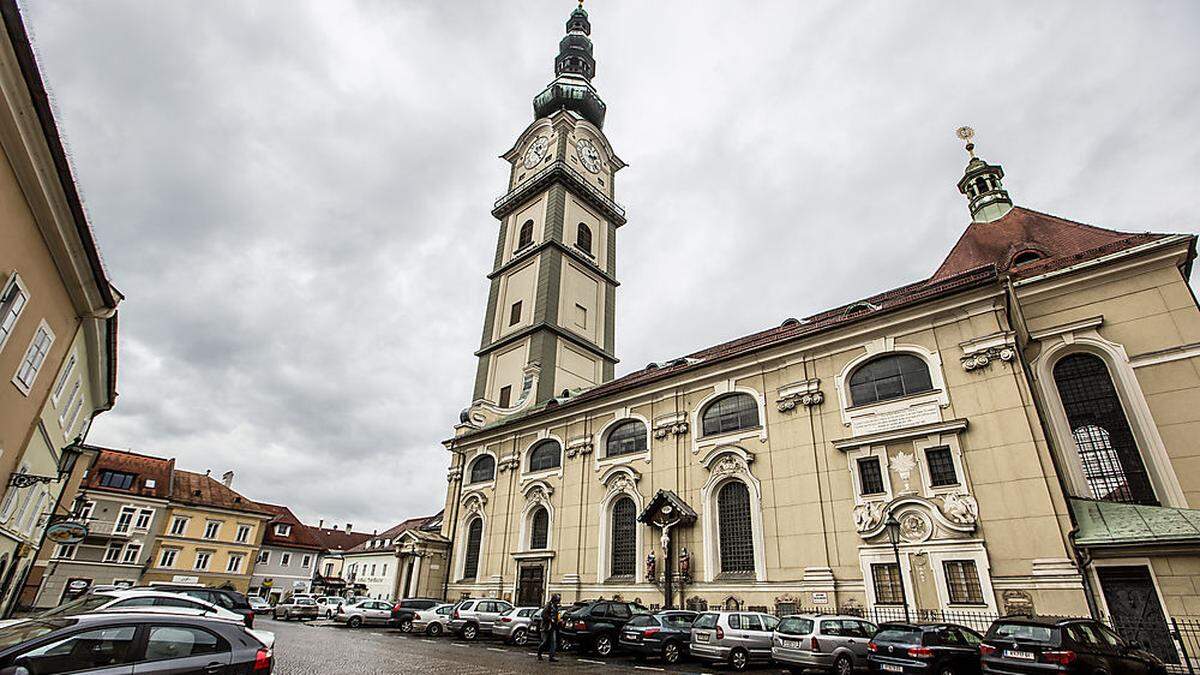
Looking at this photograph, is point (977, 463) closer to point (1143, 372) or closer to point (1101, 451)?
point (1101, 451)

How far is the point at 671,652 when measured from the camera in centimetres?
1522

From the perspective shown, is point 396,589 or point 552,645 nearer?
point 552,645

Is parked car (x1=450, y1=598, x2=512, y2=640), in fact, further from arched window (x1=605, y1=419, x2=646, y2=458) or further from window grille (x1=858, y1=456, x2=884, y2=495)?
window grille (x1=858, y1=456, x2=884, y2=495)

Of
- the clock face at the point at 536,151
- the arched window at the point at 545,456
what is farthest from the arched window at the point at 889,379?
the clock face at the point at 536,151

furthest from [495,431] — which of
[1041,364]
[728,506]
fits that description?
[1041,364]

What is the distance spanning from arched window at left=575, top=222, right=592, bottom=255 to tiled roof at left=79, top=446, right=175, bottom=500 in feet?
126

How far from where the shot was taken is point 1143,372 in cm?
1759

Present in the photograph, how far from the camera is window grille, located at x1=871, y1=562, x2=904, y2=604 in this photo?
672 inches

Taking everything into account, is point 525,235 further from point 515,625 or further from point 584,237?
point 515,625

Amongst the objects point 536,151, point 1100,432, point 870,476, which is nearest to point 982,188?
point 1100,432

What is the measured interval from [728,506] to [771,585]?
342 cm

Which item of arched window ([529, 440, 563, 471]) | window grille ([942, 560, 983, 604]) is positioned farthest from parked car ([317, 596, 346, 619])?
window grille ([942, 560, 983, 604])

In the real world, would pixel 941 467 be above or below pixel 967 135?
below

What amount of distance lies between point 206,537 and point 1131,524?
5667 cm
